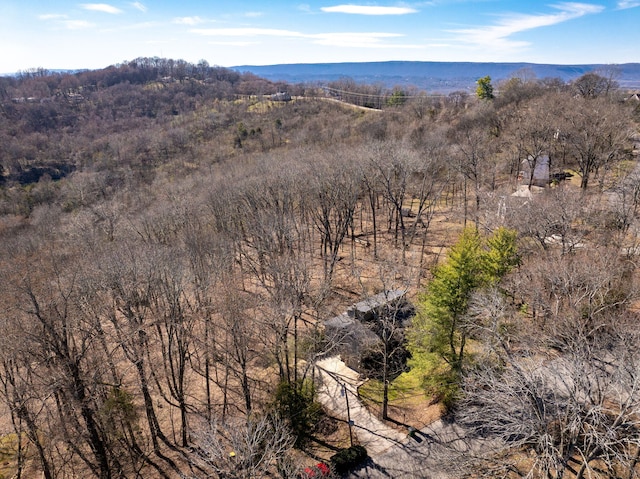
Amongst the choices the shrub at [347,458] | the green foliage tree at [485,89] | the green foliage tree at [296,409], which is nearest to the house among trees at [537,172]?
the green foliage tree at [485,89]

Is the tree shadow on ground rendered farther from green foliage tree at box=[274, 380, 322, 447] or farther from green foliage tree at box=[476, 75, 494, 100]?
green foliage tree at box=[476, 75, 494, 100]

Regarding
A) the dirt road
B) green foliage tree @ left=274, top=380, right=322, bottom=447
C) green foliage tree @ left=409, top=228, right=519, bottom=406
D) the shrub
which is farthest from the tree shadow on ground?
green foliage tree @ left=409, top=228, right=519, bottom=406

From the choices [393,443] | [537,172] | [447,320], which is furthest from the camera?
[537,172]

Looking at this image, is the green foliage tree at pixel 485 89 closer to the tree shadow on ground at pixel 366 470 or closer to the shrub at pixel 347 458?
the shrub at pixel 347 458

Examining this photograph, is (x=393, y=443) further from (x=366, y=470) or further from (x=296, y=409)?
(x=296, y=409)

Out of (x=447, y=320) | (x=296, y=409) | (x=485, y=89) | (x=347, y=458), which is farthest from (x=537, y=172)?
(x=347, y=458)

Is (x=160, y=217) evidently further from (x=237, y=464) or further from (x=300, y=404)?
(x=237, y=464)

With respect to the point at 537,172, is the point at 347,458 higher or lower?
lower
